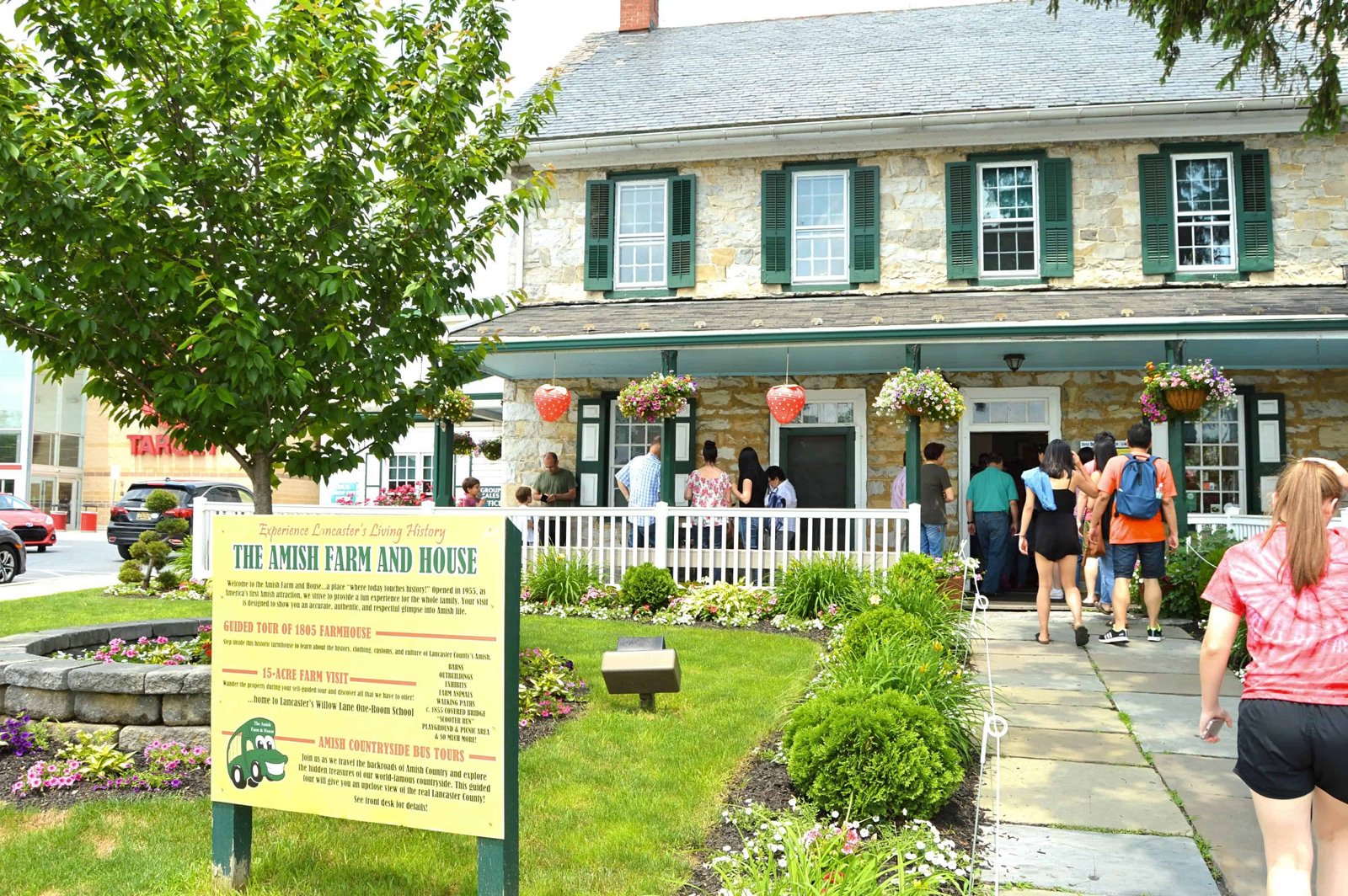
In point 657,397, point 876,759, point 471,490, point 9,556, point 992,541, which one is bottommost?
point 876,759

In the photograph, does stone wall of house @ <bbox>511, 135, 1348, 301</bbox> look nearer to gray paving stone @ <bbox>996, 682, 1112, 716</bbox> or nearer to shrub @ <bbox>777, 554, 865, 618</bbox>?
shrub @ <bbox>777, 554, 865, 618</bbox>

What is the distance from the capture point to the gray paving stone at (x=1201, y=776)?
4.46 meters

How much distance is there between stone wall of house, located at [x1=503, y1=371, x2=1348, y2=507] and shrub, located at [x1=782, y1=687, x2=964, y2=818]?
26.7 feet

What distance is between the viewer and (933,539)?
10.2m

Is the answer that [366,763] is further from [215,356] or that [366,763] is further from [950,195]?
[950,195]

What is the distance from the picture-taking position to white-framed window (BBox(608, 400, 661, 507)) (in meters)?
13.1

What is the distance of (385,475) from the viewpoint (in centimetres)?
2388

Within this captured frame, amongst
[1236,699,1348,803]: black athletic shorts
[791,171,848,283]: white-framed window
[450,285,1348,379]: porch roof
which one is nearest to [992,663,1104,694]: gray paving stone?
[1236,699,1348,803]: black athletic shorts

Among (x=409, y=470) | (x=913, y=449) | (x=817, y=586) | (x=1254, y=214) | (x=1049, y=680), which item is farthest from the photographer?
(x=409, y=470)

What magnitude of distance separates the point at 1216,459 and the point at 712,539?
20.8 ft

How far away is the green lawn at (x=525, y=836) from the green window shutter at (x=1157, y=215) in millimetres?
8733

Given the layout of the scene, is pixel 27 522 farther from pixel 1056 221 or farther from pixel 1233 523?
→ pixel 1233 523

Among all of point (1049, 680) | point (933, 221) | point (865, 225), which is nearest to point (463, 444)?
point (865, 225)

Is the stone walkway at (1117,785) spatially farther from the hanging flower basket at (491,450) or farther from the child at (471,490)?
the hanging flower basket at (491,450)
